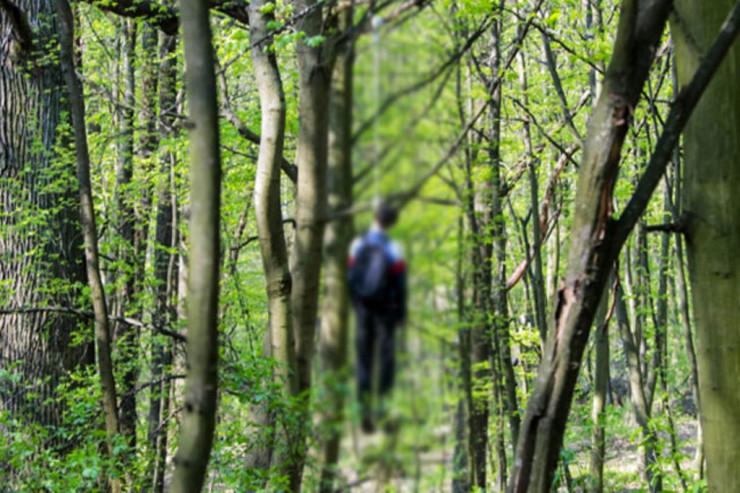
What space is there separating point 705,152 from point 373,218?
3019 mm

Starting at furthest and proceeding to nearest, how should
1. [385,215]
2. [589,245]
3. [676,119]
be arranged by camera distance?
[676,119], [589,245], [385,215]

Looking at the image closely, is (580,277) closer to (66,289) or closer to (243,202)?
(66,289)

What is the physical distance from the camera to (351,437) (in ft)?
4.06

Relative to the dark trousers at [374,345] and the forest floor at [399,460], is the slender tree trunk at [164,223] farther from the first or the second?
the dark trousers at [374,345]

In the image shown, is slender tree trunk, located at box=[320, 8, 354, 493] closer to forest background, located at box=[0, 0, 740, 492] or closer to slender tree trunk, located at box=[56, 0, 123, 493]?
forest background, located at box=[0, 0, 740, 492]

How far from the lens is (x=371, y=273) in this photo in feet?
3.80

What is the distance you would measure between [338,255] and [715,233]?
2858 mm

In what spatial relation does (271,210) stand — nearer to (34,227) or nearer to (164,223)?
(34,227)

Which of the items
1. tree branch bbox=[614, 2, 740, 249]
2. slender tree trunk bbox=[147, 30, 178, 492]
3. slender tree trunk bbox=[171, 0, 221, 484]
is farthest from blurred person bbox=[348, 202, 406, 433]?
slender tree trunk bbox=[147, 30, 178, 492]

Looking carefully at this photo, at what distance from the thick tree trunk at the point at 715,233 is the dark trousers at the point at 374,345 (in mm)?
2848

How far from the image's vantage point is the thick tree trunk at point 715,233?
3508 mm

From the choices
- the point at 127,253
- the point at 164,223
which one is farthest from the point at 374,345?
the point at 164,223

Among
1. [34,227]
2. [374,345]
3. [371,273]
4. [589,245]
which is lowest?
[374,345]

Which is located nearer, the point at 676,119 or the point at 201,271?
the point at 201,271
